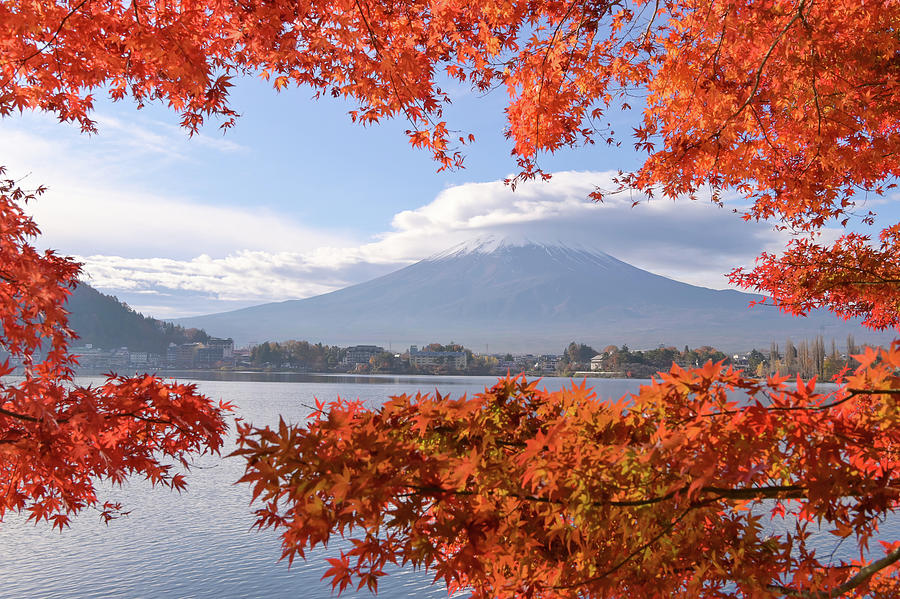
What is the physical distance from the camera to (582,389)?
2.96 metres

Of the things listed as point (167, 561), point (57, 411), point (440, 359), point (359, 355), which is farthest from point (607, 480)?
point (359, 355)

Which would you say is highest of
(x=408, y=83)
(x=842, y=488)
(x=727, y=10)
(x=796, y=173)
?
(x=727, y=10)

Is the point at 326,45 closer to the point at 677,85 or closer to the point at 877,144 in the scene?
the point at 677,85

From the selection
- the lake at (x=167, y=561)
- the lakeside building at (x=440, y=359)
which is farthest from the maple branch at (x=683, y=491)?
the lakeside building at (x=440, y=359)

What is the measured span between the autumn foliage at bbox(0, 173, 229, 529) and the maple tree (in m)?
0.04

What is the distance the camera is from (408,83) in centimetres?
604

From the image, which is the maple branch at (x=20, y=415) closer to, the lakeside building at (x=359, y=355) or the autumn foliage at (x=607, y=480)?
the autumn foliage at (x=607, y=480)

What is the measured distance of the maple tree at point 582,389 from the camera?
252cm

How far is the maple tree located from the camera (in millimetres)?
2518

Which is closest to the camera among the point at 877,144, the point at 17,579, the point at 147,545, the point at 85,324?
the point at 877,144

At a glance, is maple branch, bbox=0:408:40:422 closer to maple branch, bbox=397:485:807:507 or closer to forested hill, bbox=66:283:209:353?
maple branch, bbox=397:485:807:507

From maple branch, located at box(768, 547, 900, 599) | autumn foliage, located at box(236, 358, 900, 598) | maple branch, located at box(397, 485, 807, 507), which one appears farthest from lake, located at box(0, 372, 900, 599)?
maple branch, located at box(768, 547, 900, 599)

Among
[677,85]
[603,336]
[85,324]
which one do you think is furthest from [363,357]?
[677,85]

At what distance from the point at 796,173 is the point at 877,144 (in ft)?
2.84
